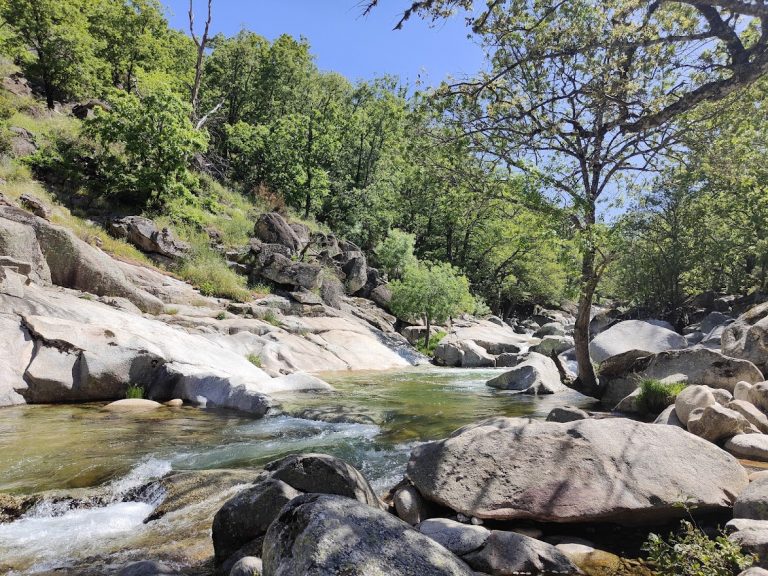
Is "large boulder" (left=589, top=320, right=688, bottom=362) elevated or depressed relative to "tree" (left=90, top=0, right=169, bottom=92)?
depressed

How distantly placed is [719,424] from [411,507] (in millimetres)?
4291

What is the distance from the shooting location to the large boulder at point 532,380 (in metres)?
14.2

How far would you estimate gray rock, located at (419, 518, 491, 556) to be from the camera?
13.3ft

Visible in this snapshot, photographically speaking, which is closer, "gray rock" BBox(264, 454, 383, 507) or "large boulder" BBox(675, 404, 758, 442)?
"gray rock" BBox(264, 454, 383, 507)

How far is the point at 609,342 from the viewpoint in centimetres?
1534

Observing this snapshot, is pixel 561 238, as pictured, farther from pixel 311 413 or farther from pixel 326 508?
pixel 326 508

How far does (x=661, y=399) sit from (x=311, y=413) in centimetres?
675

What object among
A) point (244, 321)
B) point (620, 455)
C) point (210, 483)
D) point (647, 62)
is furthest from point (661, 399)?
point (244, 321)

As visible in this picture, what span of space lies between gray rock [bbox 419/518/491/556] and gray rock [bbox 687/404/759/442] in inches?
152

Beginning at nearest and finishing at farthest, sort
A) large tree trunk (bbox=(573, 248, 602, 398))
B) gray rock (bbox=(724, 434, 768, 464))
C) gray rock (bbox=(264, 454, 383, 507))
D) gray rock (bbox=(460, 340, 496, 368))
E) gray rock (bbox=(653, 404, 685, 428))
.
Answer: gray rock (bbox=(264, 454, 383, 507)) → gray rock (bbox=(724, 434, 768, 464)) → gray rock (bbox=(653, 404, 685, 428)) → large tree trunk (bbox=(573, 248, 602, 398)) → gray rock (bbox=(460, 340, 496, 368))

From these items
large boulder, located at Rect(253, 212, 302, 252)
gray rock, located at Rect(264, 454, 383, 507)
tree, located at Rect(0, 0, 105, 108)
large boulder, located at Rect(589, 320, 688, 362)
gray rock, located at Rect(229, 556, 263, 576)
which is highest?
tree, located at Rect(0, 0, 105, 108)

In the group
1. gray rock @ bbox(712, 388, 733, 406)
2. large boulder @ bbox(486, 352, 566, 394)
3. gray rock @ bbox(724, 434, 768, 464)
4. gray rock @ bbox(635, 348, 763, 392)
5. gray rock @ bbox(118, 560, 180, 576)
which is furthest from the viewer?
large boulder @ bbox(486, 352, 566, 394)

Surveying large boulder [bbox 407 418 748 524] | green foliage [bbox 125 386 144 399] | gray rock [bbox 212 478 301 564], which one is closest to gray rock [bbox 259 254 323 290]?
green foliage [bbox 125 386 144 399]

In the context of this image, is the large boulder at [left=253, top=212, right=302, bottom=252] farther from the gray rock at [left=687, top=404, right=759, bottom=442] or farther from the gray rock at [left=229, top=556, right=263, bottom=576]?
the gray rock at [left=229, top=556, right=263, bottom=576]
